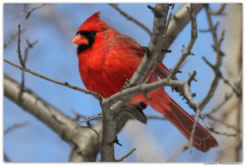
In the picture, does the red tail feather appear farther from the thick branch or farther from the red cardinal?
the thick branch

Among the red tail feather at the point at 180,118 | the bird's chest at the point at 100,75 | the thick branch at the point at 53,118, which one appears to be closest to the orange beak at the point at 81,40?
the bird's chest at the point at 100,75

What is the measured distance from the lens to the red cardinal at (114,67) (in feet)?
6.55

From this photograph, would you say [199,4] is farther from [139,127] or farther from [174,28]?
[139,127]

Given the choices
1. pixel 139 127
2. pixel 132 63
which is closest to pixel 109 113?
pixel 132 63

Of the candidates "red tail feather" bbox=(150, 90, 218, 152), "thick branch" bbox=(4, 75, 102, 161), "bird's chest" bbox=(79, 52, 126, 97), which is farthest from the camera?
"thick branch" bbox=(4, 75, 102, 161)

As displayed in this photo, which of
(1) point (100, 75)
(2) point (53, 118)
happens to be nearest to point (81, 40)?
(1) point (100, 75)

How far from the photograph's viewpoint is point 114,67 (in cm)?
198

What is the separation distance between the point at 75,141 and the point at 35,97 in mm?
484

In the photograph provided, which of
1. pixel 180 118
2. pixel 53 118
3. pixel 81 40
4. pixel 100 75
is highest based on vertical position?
pixel 81 40

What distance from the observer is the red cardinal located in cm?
200

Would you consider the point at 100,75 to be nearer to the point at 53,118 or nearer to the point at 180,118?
the point at 180,118

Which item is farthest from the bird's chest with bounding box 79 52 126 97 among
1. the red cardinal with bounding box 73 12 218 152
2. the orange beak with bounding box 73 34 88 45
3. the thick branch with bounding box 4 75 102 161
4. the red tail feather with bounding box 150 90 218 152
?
the thick branch with bounding box 4 75 102 161

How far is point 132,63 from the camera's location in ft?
6.61

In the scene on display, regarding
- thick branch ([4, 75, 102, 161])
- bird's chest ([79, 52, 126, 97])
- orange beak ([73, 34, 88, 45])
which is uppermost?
orange beak ([73, 34, 88, 45])
